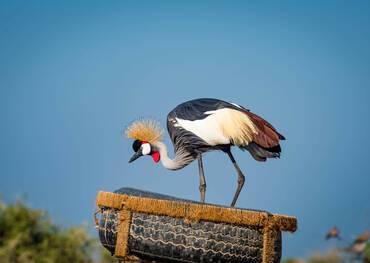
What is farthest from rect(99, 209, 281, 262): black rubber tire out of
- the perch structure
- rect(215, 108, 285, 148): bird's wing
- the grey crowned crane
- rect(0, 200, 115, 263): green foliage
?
rect(0, 200, 115, 263): green foliage

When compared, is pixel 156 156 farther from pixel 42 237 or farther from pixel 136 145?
pixel 42 237

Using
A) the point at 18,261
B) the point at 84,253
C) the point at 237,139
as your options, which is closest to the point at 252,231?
the point at 237,139

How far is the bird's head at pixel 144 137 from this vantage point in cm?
419

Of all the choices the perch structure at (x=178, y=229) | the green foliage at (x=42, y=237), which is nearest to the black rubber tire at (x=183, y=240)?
the perch structure at (x=178, y=229)

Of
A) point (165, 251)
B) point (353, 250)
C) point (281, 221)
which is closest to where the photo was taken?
point (165, 251)

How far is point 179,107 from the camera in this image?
4.20 m

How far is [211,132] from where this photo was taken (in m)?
4.30

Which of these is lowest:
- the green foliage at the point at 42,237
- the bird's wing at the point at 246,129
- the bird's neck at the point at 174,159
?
the bird's neck at the point at 174,159

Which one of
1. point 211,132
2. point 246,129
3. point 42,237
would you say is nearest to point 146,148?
point 211,132

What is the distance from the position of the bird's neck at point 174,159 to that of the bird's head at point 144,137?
33mm

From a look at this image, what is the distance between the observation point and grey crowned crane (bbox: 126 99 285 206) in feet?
13.8

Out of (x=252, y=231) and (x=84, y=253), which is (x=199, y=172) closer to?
(x=252, y=231)

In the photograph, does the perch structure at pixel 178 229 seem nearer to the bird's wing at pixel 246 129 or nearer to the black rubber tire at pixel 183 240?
the black rubber tire at pixel 183 240

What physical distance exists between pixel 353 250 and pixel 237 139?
1.07m
